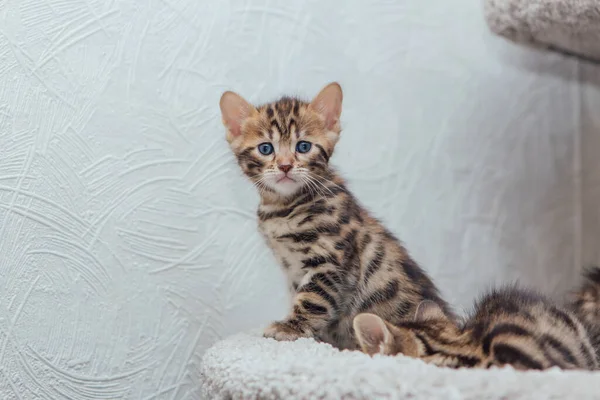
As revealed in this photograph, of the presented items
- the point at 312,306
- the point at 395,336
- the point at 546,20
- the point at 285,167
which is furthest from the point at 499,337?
the point at 546,20

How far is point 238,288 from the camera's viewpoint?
1.54 meters

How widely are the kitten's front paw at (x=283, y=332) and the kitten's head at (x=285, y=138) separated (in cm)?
25

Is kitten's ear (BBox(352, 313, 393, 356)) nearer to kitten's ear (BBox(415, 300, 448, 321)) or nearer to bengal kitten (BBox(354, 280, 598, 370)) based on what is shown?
bengal kitten (BBox(354, 280, 598, 370))

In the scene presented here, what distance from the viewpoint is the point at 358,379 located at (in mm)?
756

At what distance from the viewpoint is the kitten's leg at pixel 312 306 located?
1147 millimetres

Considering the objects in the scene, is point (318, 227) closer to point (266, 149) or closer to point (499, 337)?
point (266, 149)

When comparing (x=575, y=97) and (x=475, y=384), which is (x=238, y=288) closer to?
(x=475, y=384)

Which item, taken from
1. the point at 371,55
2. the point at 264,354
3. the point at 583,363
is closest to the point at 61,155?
the point at 264,354

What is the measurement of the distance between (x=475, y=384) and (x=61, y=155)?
3.07 feet

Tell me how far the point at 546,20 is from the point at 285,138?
0.63 m

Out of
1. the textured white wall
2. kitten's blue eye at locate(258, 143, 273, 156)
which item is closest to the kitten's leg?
kitten's blue eye at locate(258, 143, 273, 156)

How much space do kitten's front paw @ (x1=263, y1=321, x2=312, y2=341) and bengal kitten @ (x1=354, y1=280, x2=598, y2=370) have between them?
19 cm

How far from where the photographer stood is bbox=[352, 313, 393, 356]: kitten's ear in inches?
36.9

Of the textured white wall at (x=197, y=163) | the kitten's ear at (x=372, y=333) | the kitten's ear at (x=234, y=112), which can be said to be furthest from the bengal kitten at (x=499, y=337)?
the textured white wall at (x=197, y=163)
